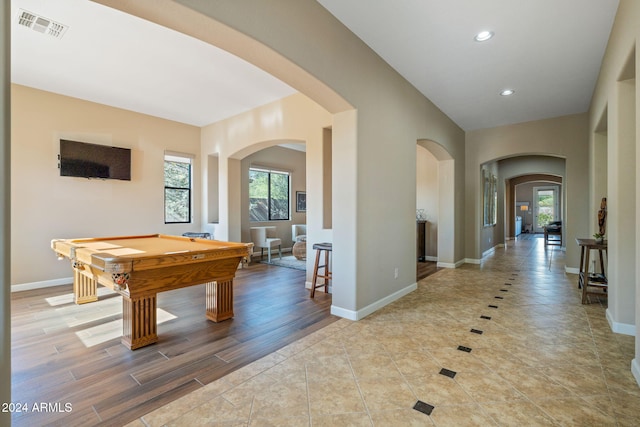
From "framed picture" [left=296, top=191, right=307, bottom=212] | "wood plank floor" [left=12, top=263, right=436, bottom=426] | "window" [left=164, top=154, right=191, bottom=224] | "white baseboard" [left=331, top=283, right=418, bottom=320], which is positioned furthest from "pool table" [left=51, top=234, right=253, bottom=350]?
"framed picture" [left=296, top=191, right=307, bottom=212]

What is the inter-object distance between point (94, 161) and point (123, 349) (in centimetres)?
402

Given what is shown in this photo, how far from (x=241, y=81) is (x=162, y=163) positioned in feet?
9.51

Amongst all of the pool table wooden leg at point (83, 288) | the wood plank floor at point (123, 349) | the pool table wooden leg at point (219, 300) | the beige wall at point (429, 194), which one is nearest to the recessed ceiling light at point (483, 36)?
the wood plank floor at point (123, 349)

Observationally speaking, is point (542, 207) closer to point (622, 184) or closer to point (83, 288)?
point (622, 184)

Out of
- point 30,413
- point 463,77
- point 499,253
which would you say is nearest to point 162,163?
point 30,413

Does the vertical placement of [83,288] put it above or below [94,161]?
below

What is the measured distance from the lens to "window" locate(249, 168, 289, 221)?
27.7 ft

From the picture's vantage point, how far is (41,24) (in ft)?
10.5

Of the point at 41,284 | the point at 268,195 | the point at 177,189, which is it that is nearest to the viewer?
the point at 41,284

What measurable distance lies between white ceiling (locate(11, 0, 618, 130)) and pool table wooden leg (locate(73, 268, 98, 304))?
2.85 m

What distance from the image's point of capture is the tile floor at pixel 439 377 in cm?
181

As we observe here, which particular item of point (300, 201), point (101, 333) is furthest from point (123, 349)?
point (300, 201)

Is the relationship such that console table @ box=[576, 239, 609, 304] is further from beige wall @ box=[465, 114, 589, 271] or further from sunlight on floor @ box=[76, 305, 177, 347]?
sunlight on floor @ box=[76, 305, 177, 347]

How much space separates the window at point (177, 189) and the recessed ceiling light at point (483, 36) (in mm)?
5906
